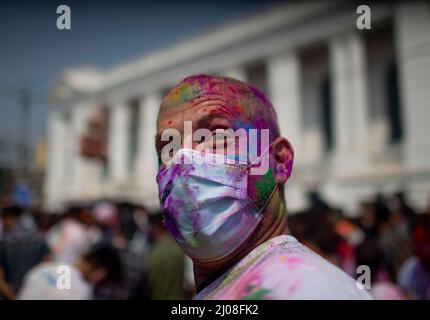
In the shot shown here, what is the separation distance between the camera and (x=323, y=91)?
74.4 ft

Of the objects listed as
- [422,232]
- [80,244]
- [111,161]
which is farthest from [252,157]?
[111,161]

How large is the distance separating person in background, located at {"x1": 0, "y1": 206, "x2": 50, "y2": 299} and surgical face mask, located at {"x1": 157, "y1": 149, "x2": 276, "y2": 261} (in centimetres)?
298

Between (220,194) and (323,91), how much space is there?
73.6 ft

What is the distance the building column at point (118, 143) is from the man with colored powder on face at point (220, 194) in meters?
29.0

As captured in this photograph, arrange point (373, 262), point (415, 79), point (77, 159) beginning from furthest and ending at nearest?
point (77, 159) → point (415, 79) → point (373, 262)

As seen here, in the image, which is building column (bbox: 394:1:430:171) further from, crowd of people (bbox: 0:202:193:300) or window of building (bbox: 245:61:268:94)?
crowd of people (bbox: 0:202:193:300)

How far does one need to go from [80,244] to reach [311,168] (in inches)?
616

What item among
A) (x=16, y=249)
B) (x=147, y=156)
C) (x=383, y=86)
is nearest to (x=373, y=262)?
(x=16, y=249)

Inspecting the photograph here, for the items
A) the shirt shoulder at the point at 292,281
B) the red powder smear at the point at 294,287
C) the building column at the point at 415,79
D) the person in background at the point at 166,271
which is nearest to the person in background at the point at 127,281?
the person in background at the point at 166,271

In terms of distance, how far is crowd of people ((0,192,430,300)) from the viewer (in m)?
3.28

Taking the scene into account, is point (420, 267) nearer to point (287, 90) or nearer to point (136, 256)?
point (136, 256)

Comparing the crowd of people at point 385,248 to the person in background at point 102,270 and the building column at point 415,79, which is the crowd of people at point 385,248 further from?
the building column at point 415,79

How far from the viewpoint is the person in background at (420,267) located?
3.48 metres
